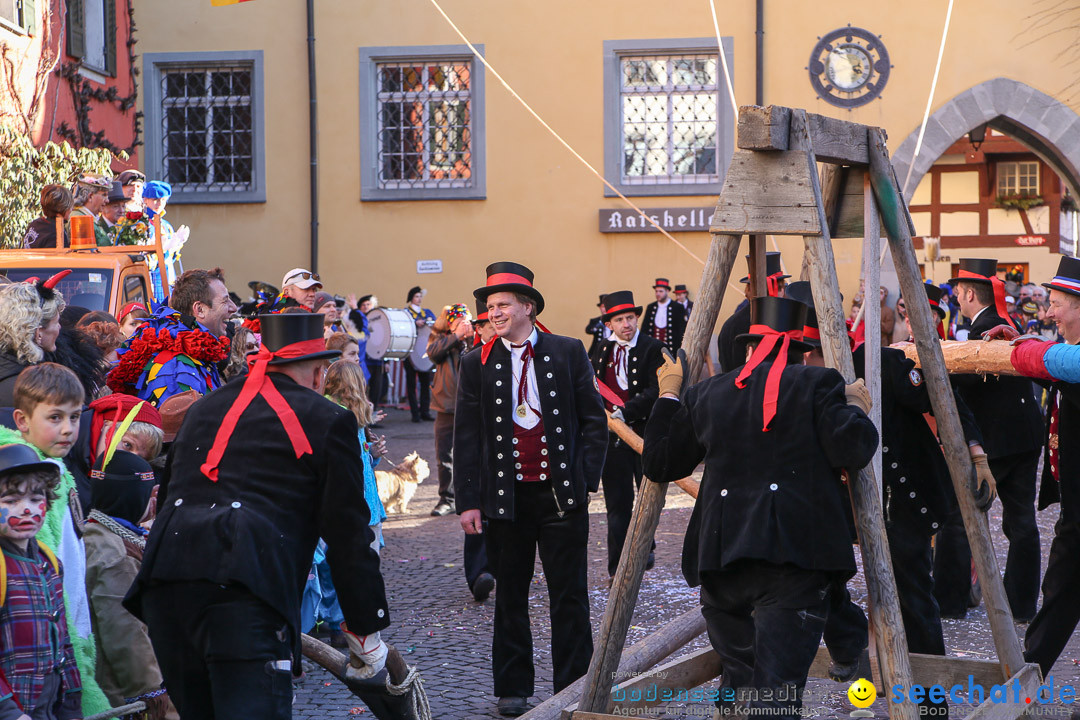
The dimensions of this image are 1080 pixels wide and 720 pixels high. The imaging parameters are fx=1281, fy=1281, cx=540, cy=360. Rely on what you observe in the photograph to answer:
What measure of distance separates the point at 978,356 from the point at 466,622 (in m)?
3.32

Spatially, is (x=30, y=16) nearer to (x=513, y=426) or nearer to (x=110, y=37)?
(x=110, y=37)

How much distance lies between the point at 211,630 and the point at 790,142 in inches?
100

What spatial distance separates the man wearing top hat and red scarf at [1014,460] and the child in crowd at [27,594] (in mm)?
5011

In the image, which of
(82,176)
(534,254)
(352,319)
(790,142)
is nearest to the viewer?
(790,142)

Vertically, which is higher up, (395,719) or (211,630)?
(211,630)

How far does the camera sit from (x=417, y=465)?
977 centimetres

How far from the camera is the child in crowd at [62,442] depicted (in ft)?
14.1

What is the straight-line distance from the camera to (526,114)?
20.2 m

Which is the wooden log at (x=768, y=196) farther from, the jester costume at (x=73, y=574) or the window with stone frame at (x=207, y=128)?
the window with stone frame at (x=207, y=128)

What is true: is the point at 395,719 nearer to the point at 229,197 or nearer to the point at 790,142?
the point at 790,142

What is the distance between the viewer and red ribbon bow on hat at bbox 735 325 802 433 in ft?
13.7

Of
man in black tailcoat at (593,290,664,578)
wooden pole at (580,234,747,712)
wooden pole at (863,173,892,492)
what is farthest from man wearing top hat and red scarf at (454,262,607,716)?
man in black tailcoat at (593,290,664,578)

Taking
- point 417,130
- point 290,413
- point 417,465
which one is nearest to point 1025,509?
point 417,465

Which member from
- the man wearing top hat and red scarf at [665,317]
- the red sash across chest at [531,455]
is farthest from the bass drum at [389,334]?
the red sash across chest at [531,455]
